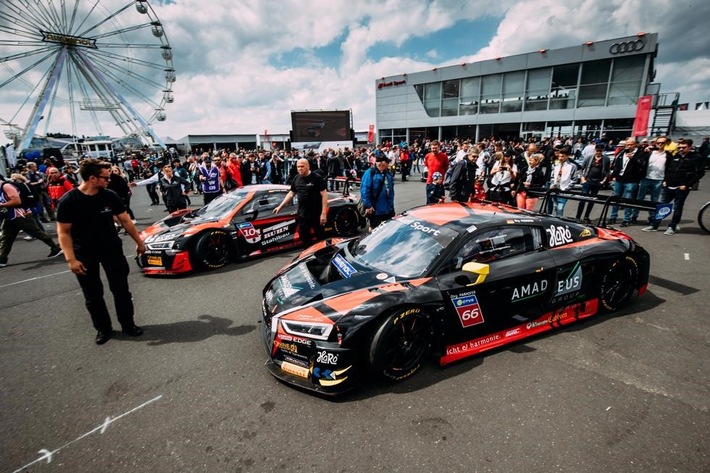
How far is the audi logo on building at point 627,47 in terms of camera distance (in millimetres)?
20719

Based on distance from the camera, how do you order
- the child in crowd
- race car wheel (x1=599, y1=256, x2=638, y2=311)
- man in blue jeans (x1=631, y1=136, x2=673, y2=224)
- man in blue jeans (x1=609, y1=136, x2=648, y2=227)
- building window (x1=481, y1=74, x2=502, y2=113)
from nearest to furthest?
1. race car wheel (x1=599, y1=256, x2=638, y2=311)
2. man in blue jeans (x1=631, y1=136, x2=673, y2=224)
3. man in blue jeans (x1=609, y1=136, x2=648, y2=227)
4. the child in crowd
5. building window (x1=481, y1=74, x2=502, y2=113)

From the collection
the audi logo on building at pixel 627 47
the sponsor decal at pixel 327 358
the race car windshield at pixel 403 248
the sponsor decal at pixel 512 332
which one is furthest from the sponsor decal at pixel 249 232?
the audi logo on building at pixel 627 47

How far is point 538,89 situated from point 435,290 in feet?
91.0

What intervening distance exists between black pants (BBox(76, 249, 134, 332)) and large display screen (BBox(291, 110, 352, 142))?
71.2 ft

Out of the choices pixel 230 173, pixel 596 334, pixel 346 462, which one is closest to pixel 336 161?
pixel 230 173

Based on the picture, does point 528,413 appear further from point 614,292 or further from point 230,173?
point 230,173

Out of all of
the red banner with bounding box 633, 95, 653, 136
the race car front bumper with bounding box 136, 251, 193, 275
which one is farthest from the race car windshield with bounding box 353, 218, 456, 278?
the red banner with bounding box 633, 95, 653, 136

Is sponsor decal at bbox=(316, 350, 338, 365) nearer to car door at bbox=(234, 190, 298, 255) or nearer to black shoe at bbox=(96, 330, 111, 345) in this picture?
black shoe at bbox=(96, 330, 111, 345)

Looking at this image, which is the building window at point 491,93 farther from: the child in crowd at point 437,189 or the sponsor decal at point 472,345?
the sponsor decal at point 472,345

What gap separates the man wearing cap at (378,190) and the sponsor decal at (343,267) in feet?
6.98

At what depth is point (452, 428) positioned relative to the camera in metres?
2.33

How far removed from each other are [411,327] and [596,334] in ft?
6.76

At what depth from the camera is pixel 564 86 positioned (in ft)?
78.4

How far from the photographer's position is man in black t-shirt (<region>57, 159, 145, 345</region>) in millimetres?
3109
